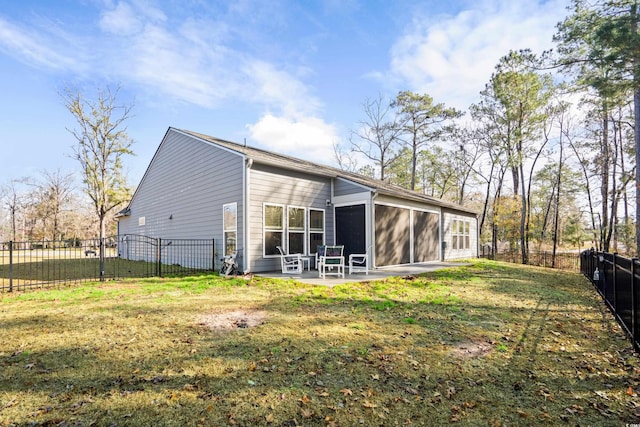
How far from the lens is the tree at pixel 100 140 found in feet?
65.9

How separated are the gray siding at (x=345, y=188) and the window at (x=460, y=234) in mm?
8085

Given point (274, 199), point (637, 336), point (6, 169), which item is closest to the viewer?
point (637, 336)

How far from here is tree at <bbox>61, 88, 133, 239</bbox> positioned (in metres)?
20.1

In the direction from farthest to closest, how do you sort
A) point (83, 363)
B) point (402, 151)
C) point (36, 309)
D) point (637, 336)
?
point (402, 151), point (36, 309), point (637, 336), point (83, 363)

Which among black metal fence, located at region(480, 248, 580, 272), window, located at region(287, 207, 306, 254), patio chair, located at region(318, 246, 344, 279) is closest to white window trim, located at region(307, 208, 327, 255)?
window, located at region(287, 207, 306, 254)

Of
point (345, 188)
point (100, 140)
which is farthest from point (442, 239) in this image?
point (100, 140)

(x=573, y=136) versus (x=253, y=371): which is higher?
(x=573, y=136)

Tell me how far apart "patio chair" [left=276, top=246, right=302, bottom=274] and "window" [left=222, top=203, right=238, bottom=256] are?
1415 mm

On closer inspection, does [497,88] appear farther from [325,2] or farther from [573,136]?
[325,2]

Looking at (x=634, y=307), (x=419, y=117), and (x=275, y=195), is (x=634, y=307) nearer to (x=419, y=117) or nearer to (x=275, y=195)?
(x=275, y=195)

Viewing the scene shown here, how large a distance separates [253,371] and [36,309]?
4813mm

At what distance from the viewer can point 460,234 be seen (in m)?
17.5

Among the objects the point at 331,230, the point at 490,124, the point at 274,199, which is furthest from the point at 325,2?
the point at 490,124

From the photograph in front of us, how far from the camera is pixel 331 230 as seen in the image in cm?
1177
